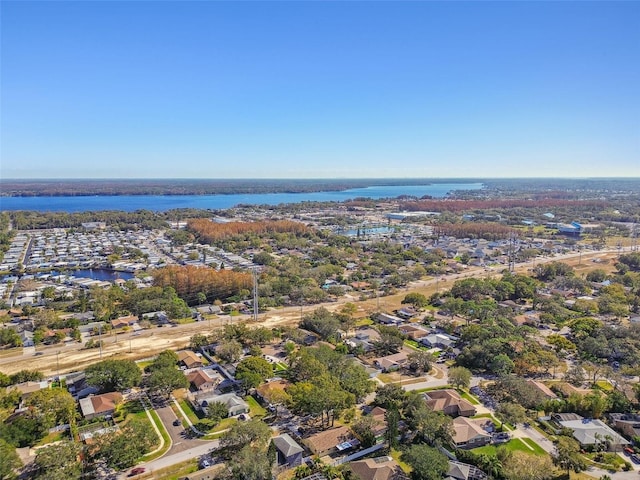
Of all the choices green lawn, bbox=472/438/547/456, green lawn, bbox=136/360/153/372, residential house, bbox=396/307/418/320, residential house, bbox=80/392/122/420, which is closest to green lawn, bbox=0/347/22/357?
green lawn, bbox=136/360/153/372

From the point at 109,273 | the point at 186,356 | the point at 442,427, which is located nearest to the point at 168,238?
the point at 109,273

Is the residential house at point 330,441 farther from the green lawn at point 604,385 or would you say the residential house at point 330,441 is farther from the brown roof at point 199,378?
the green lawn at point 604,385

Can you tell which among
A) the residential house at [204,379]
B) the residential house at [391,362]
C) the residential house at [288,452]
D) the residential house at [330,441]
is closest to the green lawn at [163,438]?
the residential house at [204,379]

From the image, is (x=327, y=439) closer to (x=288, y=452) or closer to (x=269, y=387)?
(x=288, y=452)

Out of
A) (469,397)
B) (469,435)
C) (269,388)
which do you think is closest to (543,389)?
(469,397)

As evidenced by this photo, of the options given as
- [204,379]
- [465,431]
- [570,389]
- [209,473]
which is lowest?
[209,473]

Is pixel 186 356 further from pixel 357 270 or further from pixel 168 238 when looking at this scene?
A: pixel 168 238
